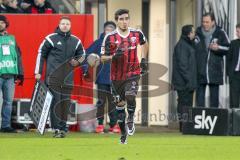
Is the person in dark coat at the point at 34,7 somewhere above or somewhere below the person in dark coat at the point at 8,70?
above

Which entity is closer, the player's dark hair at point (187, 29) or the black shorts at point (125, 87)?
the black shorts at point (125, 87)

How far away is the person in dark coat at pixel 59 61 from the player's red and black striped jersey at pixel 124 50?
2.50 meters

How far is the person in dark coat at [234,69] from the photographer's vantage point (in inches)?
764

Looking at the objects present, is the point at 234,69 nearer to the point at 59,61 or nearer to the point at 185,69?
the point at 185,69

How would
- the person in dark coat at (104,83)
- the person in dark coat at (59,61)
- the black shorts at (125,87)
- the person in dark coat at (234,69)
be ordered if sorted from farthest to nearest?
the person in dark coat at (234,69)
the person in dark coat at (104,83)
the person in dark coat at (59,61)
the black shorts at (125,87)

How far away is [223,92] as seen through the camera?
20.7 meters

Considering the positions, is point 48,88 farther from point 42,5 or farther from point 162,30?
point 162,30

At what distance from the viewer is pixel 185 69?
1970cm

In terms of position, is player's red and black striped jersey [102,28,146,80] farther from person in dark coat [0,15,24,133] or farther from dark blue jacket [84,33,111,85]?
person in dark coat [0,15,24,133]
